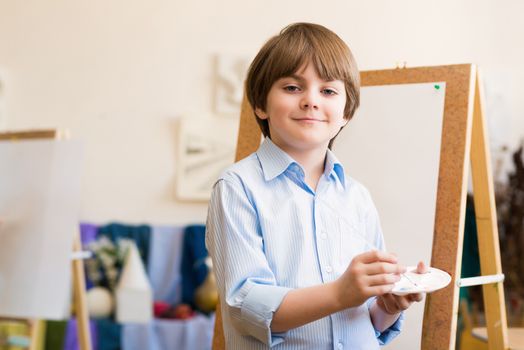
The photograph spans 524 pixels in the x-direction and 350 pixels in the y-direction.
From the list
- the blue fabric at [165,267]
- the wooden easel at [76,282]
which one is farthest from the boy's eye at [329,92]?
the blue fabric at [165,267]

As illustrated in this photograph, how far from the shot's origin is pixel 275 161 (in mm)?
1399

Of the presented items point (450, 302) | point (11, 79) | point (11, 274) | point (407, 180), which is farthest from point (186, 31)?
point (450, 302)

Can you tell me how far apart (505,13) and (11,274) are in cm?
287

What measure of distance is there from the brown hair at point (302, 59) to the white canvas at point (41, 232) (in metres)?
1.41

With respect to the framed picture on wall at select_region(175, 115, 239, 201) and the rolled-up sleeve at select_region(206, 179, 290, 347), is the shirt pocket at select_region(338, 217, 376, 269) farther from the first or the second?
the framed picture on wall at select_region(175, 115, 239, 201)

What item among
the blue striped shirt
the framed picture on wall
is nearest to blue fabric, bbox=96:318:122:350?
the framed picture on wall

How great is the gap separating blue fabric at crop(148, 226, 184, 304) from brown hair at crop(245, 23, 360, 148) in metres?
2.44

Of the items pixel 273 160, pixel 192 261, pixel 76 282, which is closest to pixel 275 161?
pixel 273 160

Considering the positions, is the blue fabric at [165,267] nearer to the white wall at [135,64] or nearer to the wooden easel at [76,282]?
the white wall at [135,64]

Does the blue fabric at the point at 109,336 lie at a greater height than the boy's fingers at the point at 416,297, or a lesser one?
lesser

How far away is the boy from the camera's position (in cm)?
124

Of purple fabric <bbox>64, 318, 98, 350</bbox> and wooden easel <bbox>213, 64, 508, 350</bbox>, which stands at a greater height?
wooden easel <bbox>213, 64, 508, 350</bbox>

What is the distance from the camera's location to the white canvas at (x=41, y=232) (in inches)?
103

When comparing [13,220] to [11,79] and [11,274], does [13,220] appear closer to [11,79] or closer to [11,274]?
[11,274]
